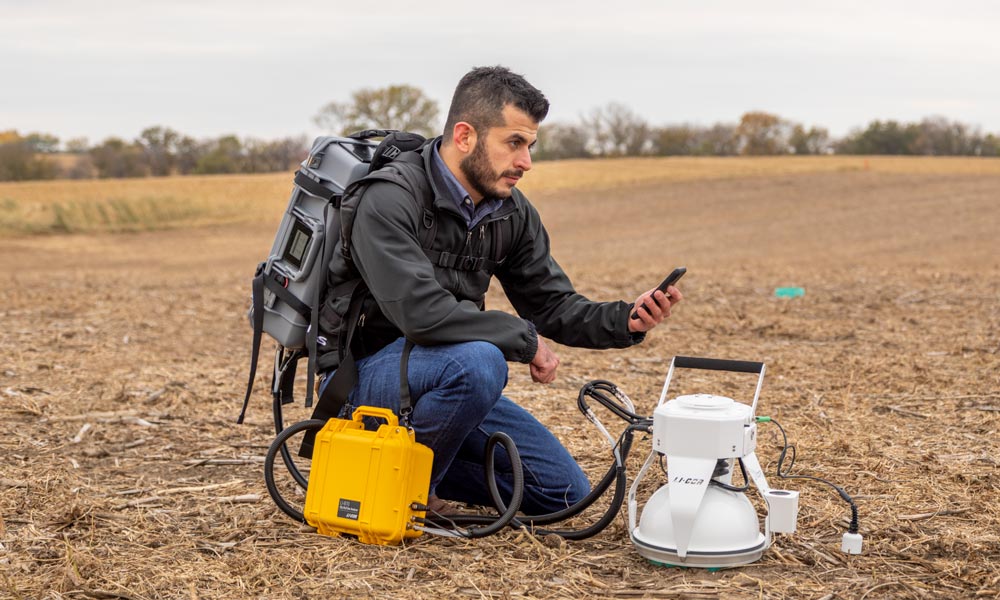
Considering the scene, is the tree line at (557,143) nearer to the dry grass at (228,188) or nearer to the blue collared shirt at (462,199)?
the dry grass at (228,188)

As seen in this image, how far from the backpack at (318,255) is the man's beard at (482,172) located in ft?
0.64

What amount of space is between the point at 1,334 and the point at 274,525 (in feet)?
19.3

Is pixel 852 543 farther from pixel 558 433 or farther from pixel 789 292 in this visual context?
pixel 789 292

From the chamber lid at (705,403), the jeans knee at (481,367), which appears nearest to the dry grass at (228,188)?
the jeans knee at (481,367)

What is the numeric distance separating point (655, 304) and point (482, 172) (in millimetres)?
802

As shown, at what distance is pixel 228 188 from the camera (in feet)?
131

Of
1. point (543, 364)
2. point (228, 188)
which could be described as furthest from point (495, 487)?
point (228, 188)

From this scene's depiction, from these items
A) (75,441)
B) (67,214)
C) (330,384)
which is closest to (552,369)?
(330,384)

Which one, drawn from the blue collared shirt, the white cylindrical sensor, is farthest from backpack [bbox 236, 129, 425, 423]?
the white cylindrical sensor

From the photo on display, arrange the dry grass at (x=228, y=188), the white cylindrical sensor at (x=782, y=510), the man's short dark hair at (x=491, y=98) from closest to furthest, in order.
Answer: the white cylindrical sensor at (x=782, y=510) < the man's short dark hair at (x=491, y=98) < the dry grass at (x=228, y=188)

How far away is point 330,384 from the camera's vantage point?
3.83m

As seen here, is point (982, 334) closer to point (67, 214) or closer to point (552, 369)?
point (552, 369)

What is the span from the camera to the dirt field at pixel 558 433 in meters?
3.30

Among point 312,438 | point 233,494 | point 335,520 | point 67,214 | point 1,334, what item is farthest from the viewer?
point 67,214
